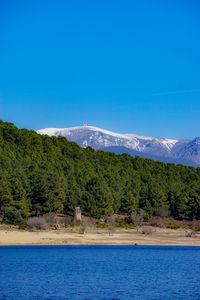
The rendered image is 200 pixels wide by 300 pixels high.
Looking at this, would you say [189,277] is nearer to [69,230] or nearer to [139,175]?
[69,230]

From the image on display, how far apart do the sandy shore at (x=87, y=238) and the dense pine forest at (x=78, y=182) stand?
548 centimetres

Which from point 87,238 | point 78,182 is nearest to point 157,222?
point 78,182

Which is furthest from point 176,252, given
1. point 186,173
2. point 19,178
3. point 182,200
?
point 186,173

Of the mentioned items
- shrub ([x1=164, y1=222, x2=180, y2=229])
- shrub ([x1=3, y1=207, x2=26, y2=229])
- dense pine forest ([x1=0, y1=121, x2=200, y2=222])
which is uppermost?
dense pine forest ([x1=0, y1=121, x2=200, y2=222])

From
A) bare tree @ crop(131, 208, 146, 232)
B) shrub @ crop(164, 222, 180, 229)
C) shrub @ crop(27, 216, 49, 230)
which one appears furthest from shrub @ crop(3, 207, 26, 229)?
shrub @ crop(164, 222, 180, 229)

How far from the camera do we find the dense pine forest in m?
86.8

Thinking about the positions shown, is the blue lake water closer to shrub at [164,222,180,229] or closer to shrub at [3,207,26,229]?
shrub at [3,207,26,229]

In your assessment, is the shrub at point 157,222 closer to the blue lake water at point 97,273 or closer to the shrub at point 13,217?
the blue lake water at point 97,273

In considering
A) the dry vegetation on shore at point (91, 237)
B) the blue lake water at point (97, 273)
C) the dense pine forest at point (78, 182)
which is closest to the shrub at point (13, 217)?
the dense pine forest at point (78, 182)

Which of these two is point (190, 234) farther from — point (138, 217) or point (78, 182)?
point (78, 182)

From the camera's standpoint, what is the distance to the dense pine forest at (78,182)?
8675 centimetres

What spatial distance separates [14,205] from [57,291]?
4860cm

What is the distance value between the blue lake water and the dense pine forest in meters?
20.2

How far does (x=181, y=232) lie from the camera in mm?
92188
